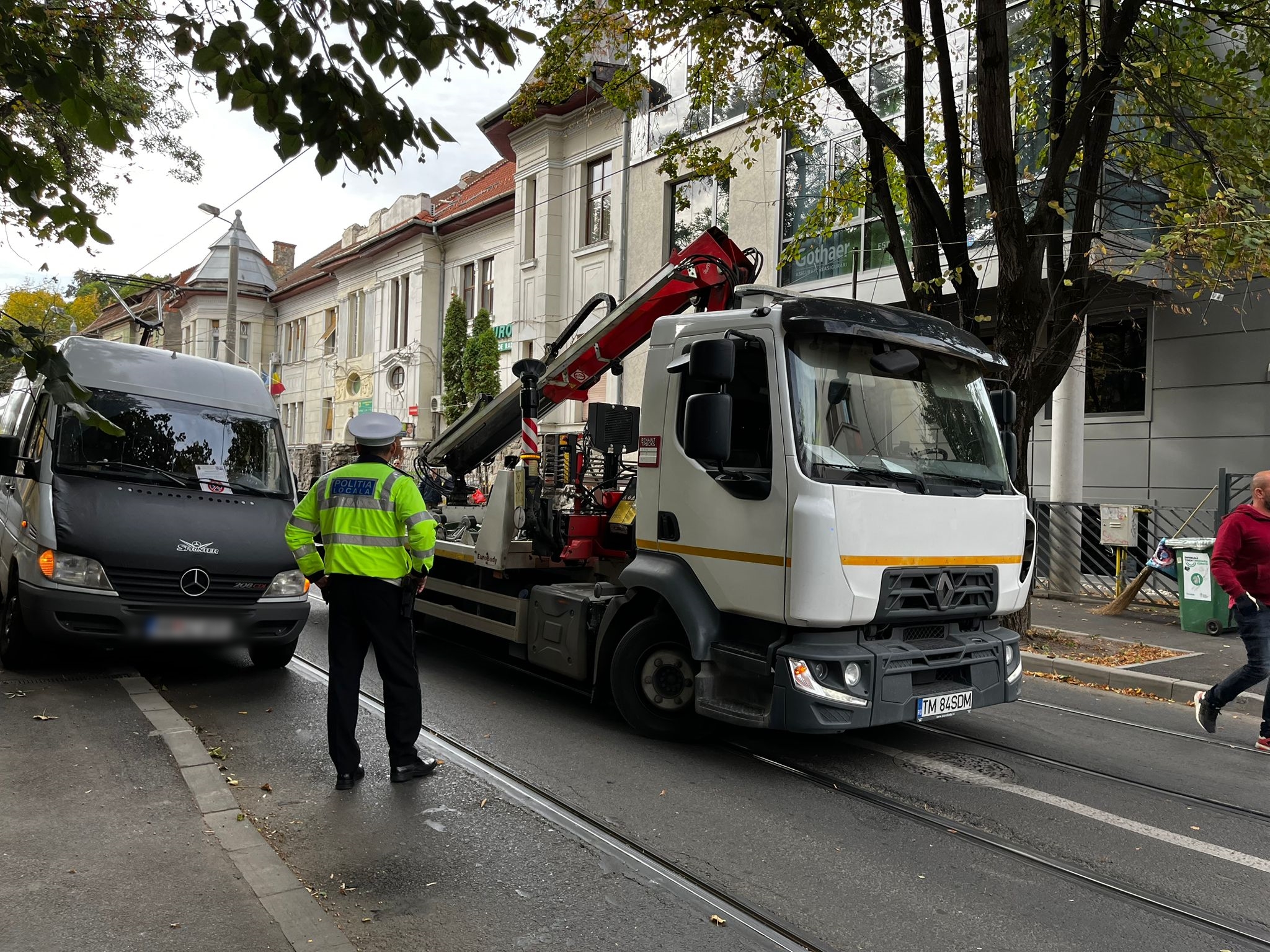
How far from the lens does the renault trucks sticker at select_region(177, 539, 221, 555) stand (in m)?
7.21

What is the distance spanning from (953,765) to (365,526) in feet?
11.9

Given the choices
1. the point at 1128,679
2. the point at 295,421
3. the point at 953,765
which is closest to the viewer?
the point at 953,765

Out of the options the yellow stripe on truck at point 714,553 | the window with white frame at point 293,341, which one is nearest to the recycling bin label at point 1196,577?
the yellow stripe on truck at point 714,553

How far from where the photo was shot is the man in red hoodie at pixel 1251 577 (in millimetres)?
6617

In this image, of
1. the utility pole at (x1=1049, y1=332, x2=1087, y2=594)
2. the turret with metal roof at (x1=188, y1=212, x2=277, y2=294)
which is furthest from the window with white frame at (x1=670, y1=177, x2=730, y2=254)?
the turret with metal roof at (x1=188, y1=212, x2=277, y2=294)

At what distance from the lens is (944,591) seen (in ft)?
19.3

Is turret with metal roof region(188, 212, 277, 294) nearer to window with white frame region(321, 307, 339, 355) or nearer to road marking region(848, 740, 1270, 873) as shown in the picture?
window with white frame region(321, 307, 339, 355)

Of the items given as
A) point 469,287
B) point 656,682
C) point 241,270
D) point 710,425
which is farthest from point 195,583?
point 241,270

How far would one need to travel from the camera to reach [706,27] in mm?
9930

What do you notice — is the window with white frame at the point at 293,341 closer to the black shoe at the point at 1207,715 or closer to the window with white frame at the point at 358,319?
the window with white frame at the point at 358,319

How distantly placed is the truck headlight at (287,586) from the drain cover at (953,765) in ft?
14.4

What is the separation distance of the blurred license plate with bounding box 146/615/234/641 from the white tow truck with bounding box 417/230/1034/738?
7.30 ft

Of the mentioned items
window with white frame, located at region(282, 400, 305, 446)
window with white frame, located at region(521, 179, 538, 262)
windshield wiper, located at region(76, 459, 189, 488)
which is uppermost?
window with white frame, located at region(521, 179, 538, 262)

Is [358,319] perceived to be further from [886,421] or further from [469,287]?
[886,421]
